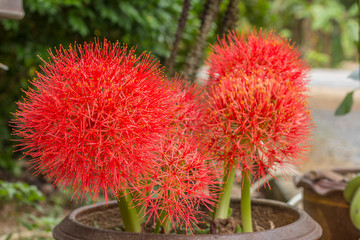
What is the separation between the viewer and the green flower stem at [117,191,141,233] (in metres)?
0.91

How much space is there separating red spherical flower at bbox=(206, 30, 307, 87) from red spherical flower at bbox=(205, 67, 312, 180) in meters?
0.05

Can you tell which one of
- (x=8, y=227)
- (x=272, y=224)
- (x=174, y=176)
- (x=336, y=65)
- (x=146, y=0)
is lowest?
(x=8, y=227)

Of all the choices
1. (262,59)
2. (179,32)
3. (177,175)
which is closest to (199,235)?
(177,175)

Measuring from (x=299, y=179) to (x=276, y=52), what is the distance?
745 millimetres

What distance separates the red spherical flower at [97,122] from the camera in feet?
2.51

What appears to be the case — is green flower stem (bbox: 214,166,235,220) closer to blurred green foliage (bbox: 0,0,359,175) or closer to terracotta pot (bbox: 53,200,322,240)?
terracotta pot (bbox: 53,200,322,240)

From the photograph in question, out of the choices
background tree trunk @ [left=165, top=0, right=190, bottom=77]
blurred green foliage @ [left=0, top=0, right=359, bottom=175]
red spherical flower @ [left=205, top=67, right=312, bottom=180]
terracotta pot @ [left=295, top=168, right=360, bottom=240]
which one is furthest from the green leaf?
blurred green foliage @ [left=0, top=0, right=359, bottom=175]

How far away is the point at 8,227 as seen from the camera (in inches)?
120

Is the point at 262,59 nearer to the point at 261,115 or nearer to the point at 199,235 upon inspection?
the point at 261,115

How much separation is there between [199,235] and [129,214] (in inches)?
7.0

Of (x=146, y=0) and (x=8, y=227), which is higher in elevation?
(x=146, y=0)

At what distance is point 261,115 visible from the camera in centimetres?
84

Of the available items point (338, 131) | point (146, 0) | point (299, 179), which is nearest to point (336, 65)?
point (338, 131)

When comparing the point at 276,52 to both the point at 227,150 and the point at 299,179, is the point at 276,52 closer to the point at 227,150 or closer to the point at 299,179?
the point at 227,150
